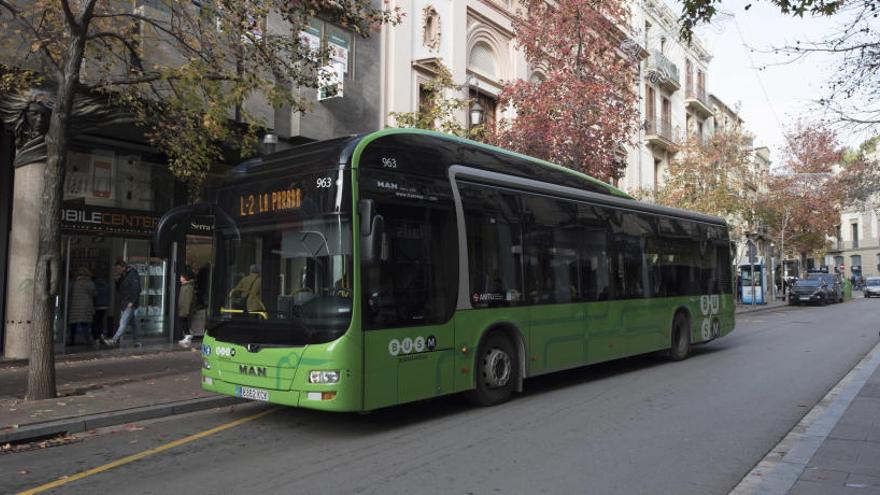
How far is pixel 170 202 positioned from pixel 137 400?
7.05m

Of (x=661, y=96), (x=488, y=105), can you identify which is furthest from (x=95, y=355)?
(x=661, y=96)

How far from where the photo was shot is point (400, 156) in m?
7.07

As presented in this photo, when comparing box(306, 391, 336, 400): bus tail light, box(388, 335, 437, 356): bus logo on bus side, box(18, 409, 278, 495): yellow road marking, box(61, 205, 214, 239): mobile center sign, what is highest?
box(61, 205, 214, 239): mobile center sign

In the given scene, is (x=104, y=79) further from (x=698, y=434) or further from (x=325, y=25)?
(x=698, y=434)

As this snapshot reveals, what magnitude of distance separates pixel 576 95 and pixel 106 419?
13.6m

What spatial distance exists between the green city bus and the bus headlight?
0.01m

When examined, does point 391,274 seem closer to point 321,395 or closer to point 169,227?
point 321,395

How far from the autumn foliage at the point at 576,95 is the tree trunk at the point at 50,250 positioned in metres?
11.3

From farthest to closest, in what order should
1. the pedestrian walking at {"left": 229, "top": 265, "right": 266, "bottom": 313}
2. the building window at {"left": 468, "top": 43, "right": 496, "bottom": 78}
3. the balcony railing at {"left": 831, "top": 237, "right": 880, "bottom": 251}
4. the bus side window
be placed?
the balcony railing at {"left": 831, "top": 237, "right": 880, "bottom": 251}
the building window at {"left": 468, "top": 43, "right": 496, "bottom": 78}
the bus side window
the pedestrian walking at {"left": 229, "top": 265, "right": 266, "bottom": 313}

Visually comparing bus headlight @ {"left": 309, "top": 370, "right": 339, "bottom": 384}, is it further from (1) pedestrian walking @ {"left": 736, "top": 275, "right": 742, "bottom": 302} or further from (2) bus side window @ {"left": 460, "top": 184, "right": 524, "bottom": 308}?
(1) pedestrian walking @ {"left": 736, "top": 275, "right": 742, "bottom": 302}

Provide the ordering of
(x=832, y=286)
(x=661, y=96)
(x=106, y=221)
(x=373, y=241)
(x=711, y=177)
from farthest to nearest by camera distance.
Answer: (x=832, y=286) → (x=661, y=96) → (x=711, y=177) → (x=106, y=221) → (x=373, y=241)

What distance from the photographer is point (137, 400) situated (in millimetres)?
8398

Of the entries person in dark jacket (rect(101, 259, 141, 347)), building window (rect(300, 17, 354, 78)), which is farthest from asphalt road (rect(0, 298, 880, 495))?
building window (rect(300, 17, 354, 78))

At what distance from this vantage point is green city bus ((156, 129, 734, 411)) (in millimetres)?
6395
